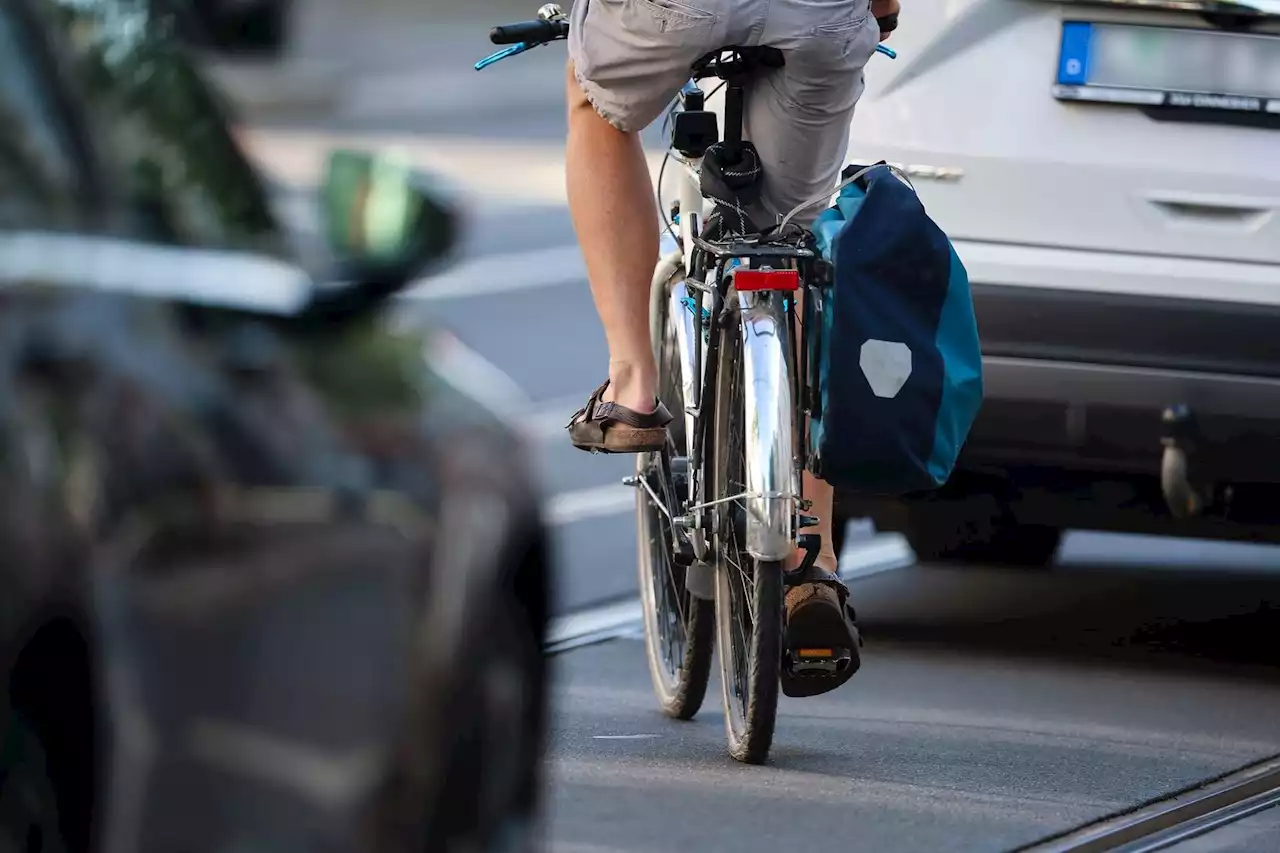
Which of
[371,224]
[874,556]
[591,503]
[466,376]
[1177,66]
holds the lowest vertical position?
[591,503]

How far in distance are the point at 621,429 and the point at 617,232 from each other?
0.36m

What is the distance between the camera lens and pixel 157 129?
2.92m

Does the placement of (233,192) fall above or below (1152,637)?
above

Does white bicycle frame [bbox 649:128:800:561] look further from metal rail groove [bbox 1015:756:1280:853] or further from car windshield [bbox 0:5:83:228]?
car windshield [bbox 0:5:83:228]

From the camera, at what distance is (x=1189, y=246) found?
5695 mm

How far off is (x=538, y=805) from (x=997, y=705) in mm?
2669

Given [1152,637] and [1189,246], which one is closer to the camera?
[1189,246]

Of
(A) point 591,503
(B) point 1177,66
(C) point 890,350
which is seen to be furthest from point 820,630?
(A) point 591,503

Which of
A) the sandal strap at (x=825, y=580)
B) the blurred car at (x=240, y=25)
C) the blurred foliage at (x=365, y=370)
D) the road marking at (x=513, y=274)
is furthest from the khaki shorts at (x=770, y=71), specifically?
the road marking at (x=513, y=274)

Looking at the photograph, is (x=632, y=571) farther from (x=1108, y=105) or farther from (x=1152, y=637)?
(x=1108, y=105)

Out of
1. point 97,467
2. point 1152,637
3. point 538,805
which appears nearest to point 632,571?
point 1152,637

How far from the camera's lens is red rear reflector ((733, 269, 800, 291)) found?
15.6 feet

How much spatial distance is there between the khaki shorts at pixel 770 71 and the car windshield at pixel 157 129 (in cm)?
181

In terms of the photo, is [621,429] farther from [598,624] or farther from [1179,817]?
[598,624]
